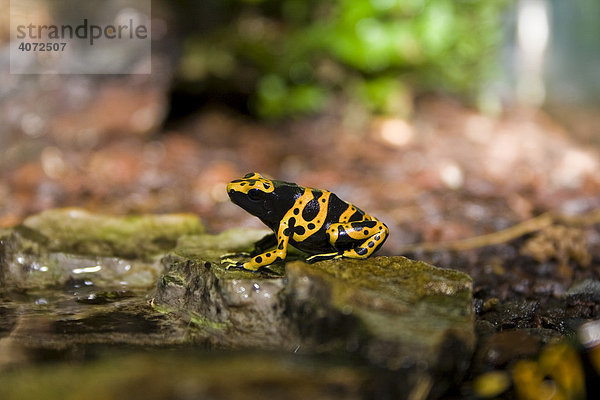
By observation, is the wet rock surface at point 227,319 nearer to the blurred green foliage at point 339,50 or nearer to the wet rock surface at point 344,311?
the wet rock surface at point 344,311

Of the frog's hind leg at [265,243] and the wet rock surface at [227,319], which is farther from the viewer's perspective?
the frog's hind leg at [265,243]

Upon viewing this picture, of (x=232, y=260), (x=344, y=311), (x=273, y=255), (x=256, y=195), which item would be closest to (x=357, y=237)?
(x=273, y=255)

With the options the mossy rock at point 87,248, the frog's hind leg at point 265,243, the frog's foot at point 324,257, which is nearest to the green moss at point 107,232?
the mossy rock at point 87,248

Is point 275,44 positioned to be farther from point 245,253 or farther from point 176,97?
point 245,253

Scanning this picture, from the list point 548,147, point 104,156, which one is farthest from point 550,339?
point 104,156

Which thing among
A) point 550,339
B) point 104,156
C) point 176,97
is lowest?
point 550,339

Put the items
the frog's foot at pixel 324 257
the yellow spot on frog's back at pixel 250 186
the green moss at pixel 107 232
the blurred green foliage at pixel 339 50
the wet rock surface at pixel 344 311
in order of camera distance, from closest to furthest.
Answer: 1. the wet rock surface at pixel 344 311
2. the frog's foot at pixel 324 257
3. the yellow spot on frog's back at pixel 250 186
4. the green moss at pixel 107 232
5. the blurred green foliage at pixel 339 50

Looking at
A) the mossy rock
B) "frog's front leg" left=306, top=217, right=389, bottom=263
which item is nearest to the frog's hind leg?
"frog's front leg" left=306, top=217, right=389, bottom=263
